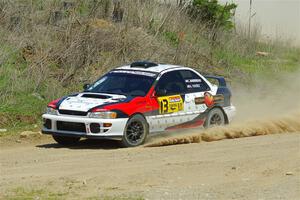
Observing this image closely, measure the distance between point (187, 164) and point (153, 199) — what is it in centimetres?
253

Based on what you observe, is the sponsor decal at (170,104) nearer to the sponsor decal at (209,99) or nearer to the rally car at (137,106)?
the rally car at (137,106)

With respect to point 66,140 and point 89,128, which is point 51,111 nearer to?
point 66,140

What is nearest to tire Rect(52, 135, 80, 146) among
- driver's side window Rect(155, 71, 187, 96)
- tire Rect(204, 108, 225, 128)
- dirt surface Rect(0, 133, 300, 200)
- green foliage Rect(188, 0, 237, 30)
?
dirt surface Rect(0, 133, 300, 200)

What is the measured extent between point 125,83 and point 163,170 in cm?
448

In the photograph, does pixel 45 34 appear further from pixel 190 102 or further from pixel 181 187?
pixel 181 187

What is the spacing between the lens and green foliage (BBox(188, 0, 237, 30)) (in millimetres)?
26719

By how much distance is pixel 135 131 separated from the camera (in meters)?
14.6

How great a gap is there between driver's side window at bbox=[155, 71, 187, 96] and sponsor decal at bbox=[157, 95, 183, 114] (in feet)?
0.32

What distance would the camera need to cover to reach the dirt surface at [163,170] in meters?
9.88

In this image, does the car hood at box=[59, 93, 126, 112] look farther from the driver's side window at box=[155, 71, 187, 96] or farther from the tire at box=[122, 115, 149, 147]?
the driver's side window at box=[155, 71, 187, 96]

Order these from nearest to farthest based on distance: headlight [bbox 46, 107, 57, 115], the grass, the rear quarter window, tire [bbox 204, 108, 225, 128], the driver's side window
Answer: the grass, headlight [bbox 46, 107, 57, 115], the driver's side window, the rear quarter window, tire [bbox 204, 108, 225, 128]

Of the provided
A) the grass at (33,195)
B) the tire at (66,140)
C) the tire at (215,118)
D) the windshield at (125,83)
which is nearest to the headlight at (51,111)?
the tire at (66,140)

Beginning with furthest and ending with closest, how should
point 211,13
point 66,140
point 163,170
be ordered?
point 211,13 → point 66,140 → point 163,170

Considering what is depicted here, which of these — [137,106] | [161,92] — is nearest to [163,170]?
[137,106]
